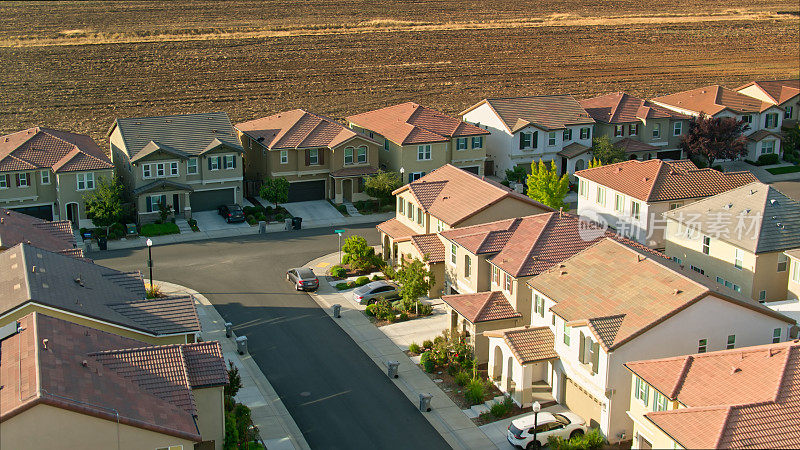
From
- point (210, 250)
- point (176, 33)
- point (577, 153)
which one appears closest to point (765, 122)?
point (577, 153)

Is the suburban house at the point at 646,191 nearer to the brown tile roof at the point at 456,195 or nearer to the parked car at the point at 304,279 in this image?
the brown tile roof at the point at 456,195

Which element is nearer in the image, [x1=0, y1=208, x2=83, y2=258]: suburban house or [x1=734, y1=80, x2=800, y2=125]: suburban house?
[x1=0, y1=208, x2=83, y2=258]: suburban house

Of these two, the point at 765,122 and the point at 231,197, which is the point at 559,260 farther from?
the point at 765,122

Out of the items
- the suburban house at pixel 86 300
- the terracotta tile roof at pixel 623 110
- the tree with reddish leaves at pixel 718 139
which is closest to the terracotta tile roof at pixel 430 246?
the suburban house at pixel 86 300

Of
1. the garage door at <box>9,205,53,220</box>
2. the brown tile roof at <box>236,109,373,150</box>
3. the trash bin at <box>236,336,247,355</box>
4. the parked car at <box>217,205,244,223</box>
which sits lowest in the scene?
the trash bin at <box>236,336,247,355</box>

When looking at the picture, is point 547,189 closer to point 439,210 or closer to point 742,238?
point 439,210

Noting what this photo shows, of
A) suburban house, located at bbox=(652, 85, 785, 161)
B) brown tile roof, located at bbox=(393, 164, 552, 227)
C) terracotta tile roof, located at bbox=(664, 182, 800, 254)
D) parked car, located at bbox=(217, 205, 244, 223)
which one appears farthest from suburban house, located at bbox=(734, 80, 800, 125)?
parked car, located at bbox=(217, 205, 244, 223)

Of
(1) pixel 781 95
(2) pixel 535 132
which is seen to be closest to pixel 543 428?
(2) pixel 535 132

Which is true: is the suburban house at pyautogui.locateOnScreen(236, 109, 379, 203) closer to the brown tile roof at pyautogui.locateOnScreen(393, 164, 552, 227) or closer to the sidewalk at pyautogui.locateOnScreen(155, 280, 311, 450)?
the brown tile roof at pyautogui.locateOnScreen(393, 164, 552, 227)
